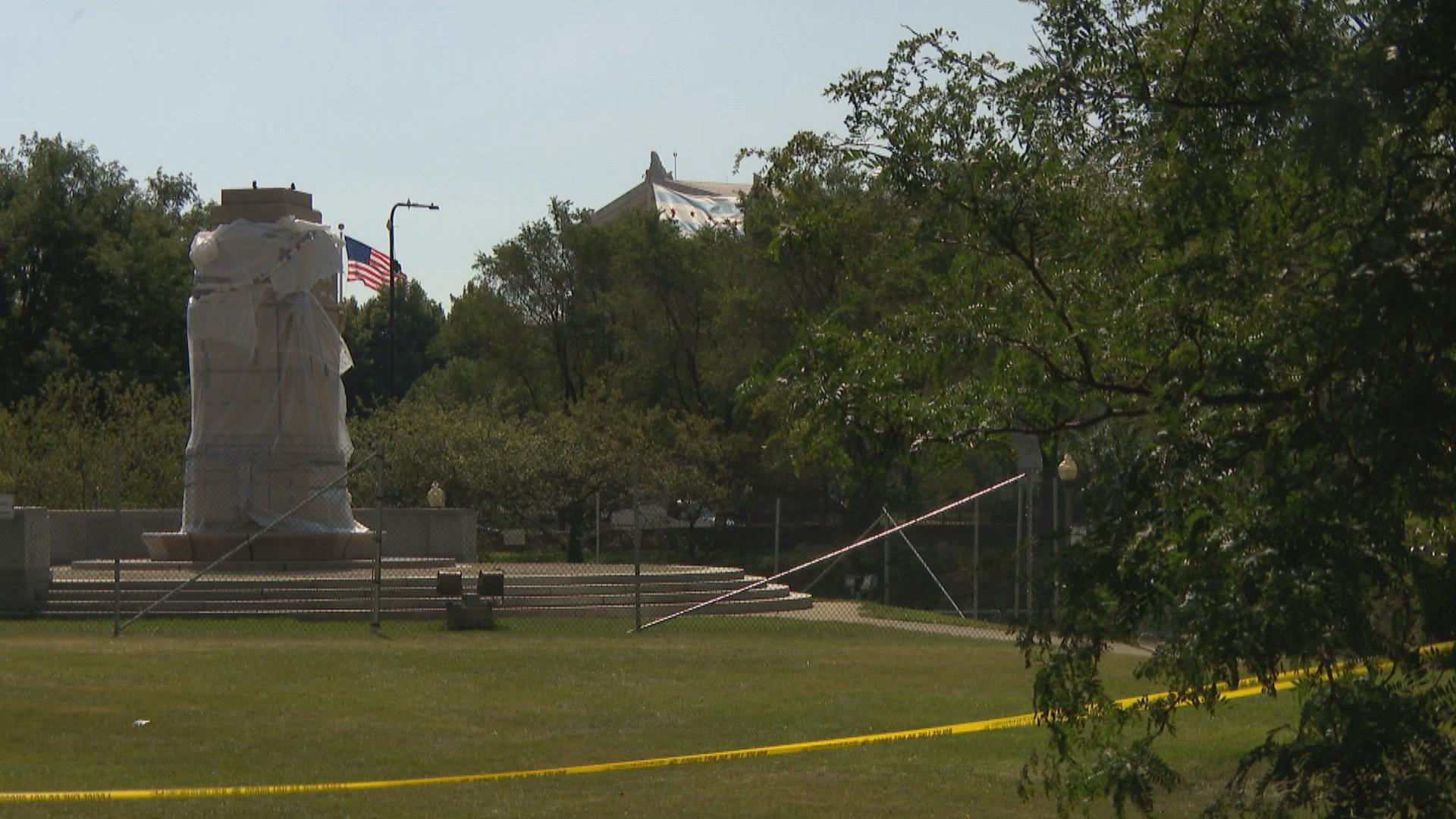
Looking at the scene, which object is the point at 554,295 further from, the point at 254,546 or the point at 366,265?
the point at 254,546

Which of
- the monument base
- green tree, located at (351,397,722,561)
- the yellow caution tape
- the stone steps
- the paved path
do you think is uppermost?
green tree, located at (351,397,722,561)

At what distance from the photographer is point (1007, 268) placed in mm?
7059

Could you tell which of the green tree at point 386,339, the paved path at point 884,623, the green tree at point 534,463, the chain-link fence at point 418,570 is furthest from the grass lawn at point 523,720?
the green tree at point 386,339

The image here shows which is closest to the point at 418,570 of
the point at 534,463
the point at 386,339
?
the point at 534,463

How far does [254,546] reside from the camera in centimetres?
3000

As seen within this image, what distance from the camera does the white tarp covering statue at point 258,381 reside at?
3102 centimetres

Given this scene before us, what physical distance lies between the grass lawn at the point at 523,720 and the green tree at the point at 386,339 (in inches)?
1846

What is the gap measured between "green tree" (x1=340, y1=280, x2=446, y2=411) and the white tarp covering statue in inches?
1352

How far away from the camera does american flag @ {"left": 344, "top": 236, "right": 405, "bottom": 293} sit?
160 feet

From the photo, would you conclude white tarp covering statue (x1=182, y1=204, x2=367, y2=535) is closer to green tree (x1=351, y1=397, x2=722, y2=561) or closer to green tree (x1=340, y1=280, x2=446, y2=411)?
green tree (x1=351, y1=397, x2=722, y2=561)

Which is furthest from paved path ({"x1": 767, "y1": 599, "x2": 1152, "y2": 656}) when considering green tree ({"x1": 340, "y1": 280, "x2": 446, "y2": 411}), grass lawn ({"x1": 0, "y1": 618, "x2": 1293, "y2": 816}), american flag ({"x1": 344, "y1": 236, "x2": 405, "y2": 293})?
green tree ({"x1": 340, "y1": 280, "x2": 446, "y2": 411})

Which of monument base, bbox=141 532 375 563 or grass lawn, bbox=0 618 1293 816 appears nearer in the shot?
grass lawn, bbox=0 618 1293 816

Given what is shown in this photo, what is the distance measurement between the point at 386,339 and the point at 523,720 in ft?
233

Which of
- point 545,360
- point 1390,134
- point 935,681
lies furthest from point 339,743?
point 545,360
